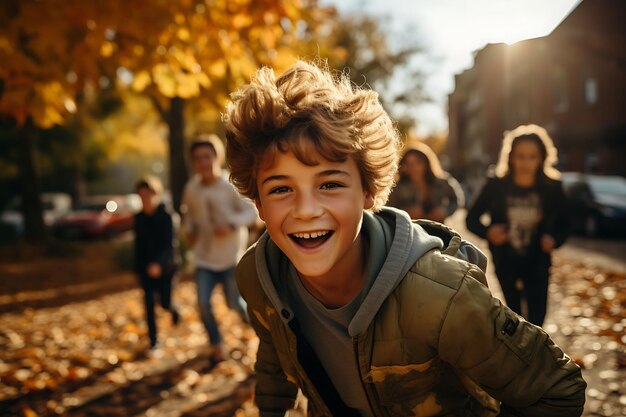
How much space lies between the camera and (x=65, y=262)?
13.6m

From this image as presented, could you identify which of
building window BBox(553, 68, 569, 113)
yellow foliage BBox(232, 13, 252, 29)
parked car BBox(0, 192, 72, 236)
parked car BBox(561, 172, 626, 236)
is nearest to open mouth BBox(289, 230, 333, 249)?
yellow foliage BBox(232, 13, 252, 29)

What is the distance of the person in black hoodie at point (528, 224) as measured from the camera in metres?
4.03

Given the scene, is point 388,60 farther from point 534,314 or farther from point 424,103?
point 534,314

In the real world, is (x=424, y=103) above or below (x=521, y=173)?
above

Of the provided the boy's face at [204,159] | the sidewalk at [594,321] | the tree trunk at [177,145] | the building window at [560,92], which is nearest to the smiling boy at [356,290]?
the sidewalk at [594,321]

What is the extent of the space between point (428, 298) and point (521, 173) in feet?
9.68

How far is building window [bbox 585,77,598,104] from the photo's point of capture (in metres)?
24.3

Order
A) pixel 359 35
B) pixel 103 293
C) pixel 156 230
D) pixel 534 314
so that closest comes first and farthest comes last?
pixel 534 314 < pixel 156 230 < pixel 103 293 < pixel 359 35

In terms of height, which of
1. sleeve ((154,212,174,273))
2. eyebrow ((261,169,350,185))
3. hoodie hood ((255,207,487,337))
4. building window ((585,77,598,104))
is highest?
building window ((585,77,598,104))

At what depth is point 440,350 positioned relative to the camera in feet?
5.33

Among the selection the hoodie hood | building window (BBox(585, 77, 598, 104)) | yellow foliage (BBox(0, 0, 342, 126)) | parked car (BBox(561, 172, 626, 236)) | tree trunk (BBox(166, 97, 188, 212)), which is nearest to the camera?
the hoodie hood

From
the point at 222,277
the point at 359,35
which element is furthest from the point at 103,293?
the point at 359,35

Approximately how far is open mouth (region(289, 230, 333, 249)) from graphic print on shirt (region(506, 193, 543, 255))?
2.80 metres

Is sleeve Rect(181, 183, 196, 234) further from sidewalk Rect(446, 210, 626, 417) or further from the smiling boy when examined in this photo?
sidewalk Rect(446, 210, 626, 417)
